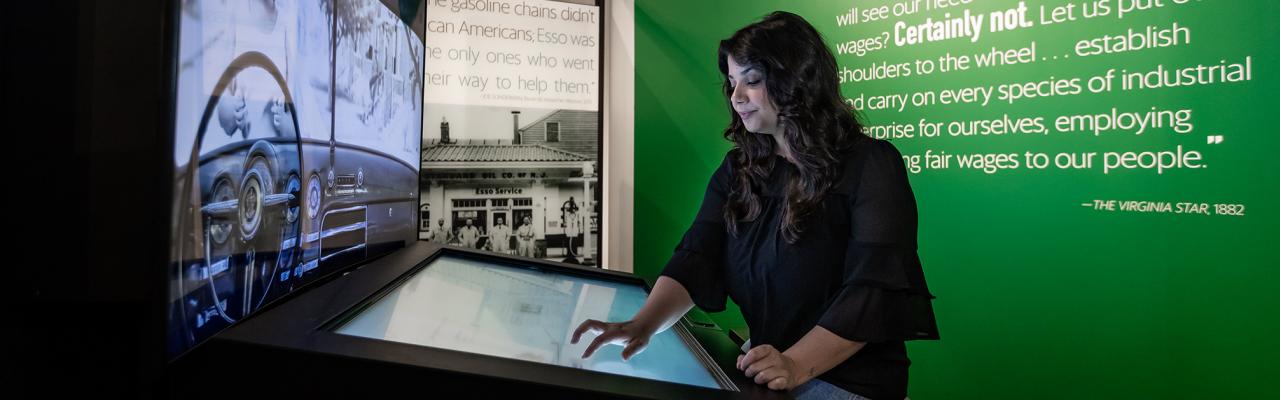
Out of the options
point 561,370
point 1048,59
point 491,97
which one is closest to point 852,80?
point 1048,59

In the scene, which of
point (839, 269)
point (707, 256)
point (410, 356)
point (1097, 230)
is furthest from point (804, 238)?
point (1097, 230)

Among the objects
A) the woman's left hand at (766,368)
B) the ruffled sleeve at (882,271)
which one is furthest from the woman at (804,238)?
the woman's left hand at (766,368)

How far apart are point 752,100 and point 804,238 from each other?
0.99 feet

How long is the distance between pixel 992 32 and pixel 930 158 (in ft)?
2.01

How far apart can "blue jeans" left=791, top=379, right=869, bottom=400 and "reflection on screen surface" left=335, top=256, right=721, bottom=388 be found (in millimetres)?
287

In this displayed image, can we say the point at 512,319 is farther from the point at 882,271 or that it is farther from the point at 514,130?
the point at 514,130

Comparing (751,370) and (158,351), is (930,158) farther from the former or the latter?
(158,351)

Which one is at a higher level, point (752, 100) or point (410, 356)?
point (752, 100)

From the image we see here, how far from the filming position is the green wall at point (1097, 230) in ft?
7.85

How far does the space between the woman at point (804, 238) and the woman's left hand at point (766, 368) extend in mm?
141

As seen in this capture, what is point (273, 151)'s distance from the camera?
3.04 ft

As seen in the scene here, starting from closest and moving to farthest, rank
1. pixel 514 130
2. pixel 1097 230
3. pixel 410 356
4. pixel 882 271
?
pixel 410 356, pixel 882 271, pixel 1097 230, pixel 514 130

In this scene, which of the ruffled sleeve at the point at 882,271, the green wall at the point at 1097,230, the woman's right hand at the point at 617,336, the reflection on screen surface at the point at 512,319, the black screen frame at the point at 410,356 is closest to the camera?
the black screen frame at the point at 410,356

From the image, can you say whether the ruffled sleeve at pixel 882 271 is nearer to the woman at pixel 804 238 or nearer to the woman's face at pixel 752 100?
the woman at pixel 804 238
